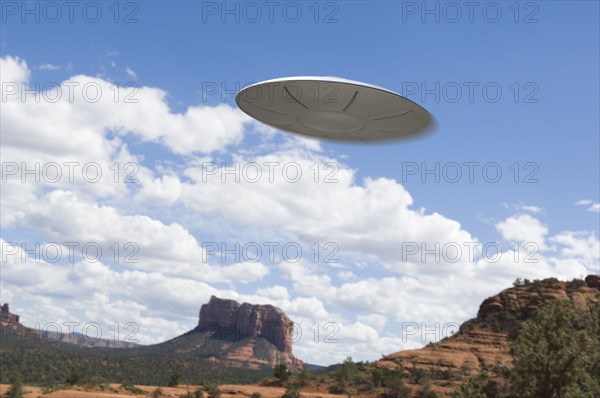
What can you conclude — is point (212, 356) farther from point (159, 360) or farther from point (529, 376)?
point (529, 376)

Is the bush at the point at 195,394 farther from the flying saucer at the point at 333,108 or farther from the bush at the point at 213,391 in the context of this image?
the flying saucer at the point at 333,108

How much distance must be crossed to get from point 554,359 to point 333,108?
19.5 meters

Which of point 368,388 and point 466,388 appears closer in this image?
point 466,388

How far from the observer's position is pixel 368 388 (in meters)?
65.9

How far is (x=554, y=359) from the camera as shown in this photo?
30.7 meters

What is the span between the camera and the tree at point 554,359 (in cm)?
3038

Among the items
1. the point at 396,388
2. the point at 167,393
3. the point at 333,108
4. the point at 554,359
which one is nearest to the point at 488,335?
the point at 396,388

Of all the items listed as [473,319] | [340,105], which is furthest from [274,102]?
[473,319]

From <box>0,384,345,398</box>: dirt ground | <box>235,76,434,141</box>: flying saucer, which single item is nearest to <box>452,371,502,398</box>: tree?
<box>235,76,434,141</box>: flying saucer

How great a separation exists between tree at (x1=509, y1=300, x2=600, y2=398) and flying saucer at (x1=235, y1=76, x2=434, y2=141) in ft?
52.1

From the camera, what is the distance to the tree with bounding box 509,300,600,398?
99.7 feet

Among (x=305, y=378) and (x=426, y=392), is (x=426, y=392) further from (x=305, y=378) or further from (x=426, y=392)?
(x=305, y=378)

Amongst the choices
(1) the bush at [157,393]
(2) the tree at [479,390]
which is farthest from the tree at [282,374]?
(2) the tree at [479,390]

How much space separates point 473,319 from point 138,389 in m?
50.7
